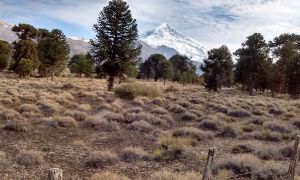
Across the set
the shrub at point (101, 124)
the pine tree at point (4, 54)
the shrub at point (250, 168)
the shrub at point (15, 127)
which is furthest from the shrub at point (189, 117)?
the pine tree at point (4, 54)

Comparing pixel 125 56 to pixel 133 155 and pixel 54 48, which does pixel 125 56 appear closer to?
pixel 54 48

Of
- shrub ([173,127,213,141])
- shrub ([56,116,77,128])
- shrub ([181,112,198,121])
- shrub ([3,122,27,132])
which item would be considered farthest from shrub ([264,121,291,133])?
shrub ([3,122,27,132])

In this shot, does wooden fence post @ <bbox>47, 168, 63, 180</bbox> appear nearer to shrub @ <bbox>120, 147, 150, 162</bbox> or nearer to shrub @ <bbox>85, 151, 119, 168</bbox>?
shrub @ <bbox>85, 151, 119, 168</bbox>

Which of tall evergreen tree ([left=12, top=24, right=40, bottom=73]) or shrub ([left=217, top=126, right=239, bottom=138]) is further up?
tall evergreen tree ([left=12, top=24, right=40, bottom=73])

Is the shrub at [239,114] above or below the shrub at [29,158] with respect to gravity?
above

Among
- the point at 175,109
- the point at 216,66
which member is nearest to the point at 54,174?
the point at 175,109

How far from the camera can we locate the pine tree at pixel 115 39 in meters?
44.4

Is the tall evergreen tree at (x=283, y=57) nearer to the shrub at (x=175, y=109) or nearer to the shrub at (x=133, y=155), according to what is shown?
the shrub at (x=175, y=109)

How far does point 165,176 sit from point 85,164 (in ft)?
10.9

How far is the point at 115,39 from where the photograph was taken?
1773 inches

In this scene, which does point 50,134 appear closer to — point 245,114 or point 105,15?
point 245,114

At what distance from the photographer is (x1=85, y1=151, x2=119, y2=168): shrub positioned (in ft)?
44.2

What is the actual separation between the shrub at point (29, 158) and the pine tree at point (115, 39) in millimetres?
31179

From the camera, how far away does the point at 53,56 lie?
60.6 metres
